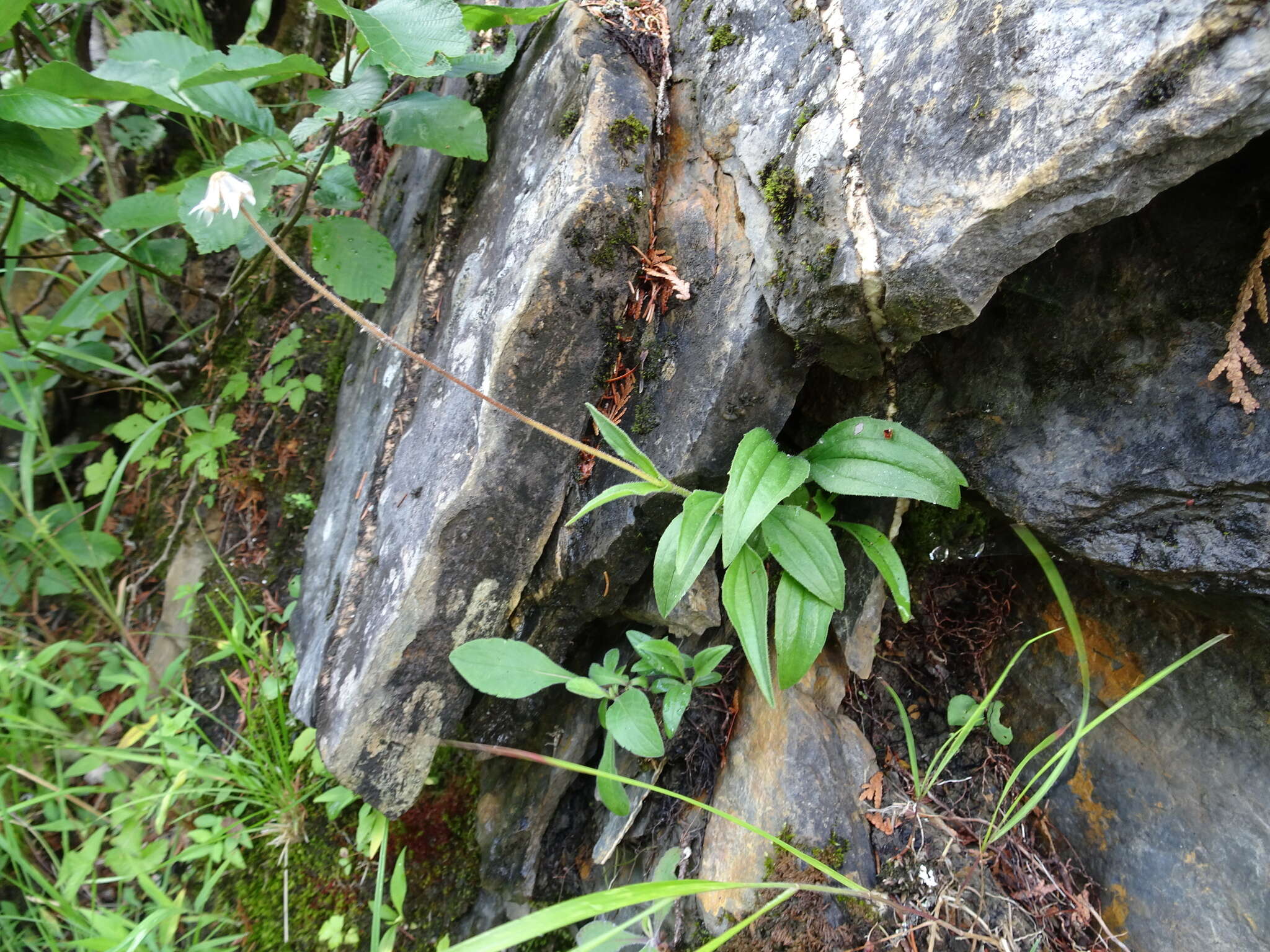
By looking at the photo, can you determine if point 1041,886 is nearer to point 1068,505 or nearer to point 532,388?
point 1068,505

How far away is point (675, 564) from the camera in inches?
79.3

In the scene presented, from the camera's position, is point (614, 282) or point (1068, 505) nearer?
point (1068, 505)

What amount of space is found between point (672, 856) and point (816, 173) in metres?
2.17

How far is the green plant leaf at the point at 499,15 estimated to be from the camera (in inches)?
97.1

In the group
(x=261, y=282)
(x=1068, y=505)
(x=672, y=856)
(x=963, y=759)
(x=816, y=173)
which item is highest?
(x=816, y=173)

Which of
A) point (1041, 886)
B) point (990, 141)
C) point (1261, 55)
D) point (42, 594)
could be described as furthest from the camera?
point (42, 594)

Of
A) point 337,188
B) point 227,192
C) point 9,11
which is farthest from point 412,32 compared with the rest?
point 9,11

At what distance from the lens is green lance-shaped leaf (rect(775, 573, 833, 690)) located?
198cm

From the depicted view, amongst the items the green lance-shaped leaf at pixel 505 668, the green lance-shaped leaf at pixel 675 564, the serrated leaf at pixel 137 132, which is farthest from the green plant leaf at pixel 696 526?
the serrated leaf at pixel 137 132

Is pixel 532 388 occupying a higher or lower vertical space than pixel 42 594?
higher

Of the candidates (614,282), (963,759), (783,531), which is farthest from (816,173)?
(963,759)

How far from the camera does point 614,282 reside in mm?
2385

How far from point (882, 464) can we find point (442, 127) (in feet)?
6.42

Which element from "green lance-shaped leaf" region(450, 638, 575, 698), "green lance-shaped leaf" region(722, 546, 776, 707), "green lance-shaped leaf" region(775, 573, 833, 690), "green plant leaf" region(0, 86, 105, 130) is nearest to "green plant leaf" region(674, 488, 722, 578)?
"green lance-shaped leaf" region(722, 546, 776, 707)
